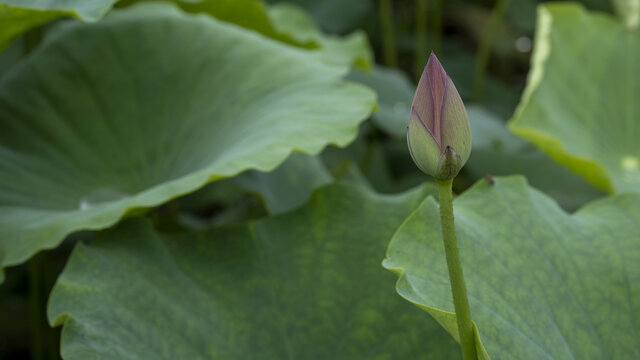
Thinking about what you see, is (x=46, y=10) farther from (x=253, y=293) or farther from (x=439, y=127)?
(x=439, y=127)

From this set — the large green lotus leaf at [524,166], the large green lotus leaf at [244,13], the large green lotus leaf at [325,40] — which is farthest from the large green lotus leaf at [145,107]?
the large green lotus leaf at [524,166]

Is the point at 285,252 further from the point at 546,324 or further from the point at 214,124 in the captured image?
the point at 546,324

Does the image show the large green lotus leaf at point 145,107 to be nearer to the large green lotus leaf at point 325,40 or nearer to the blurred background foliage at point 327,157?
the blurred background foliage at point 327,157

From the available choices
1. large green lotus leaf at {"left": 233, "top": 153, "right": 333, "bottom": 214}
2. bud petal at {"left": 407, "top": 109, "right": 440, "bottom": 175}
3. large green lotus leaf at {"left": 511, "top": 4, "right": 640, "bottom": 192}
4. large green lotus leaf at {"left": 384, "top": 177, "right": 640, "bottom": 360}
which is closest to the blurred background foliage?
large green lotus leaf at {"left": 233, "top": 153, "right": 333, "bottom": 214}

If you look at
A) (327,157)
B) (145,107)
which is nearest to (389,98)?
(327,157)

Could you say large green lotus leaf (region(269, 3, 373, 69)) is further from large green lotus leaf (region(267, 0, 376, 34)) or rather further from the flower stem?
the flower stem

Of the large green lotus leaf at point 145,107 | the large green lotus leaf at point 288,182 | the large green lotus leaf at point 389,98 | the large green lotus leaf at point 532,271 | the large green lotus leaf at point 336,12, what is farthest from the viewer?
the large green lotus leaf at point 336,12

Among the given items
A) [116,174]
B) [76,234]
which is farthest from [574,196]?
[76,234]
